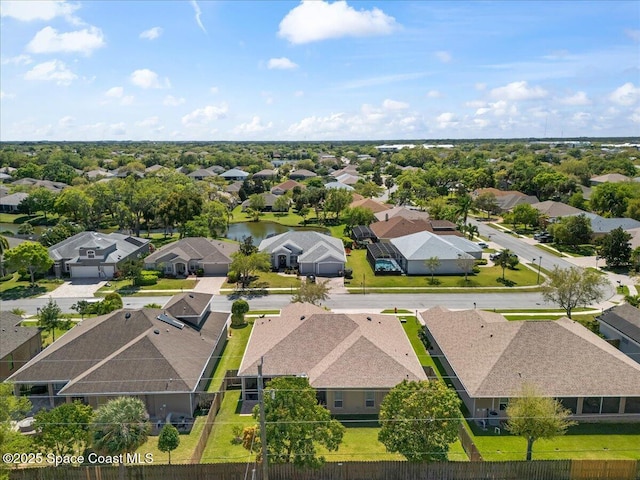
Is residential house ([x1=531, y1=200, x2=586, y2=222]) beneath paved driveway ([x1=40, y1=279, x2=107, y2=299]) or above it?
above

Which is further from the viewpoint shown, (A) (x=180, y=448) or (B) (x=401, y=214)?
(B) (x=401, y=214)

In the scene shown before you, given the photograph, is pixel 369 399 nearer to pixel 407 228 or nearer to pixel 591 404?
pixel 591 404

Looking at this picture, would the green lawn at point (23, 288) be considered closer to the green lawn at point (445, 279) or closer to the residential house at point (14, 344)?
the residential house at point (14, 344)

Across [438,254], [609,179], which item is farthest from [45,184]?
[609,179]

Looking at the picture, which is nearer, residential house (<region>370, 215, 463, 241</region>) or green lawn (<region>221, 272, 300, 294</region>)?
green lawn (<region>221, 272, 300, 294</region>)

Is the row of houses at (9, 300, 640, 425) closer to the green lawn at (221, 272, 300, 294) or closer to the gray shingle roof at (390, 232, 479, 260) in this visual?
the green lawn at (221, 272, 300, 294)

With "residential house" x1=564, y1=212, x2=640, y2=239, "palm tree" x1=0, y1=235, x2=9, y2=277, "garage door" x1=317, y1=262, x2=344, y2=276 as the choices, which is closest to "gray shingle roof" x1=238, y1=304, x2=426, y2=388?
"garage door" x1=317, y1=262, x2=344, y2=276

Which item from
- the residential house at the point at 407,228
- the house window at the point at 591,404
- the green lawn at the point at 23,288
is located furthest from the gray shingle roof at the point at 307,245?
the house window at the point at 591,404
